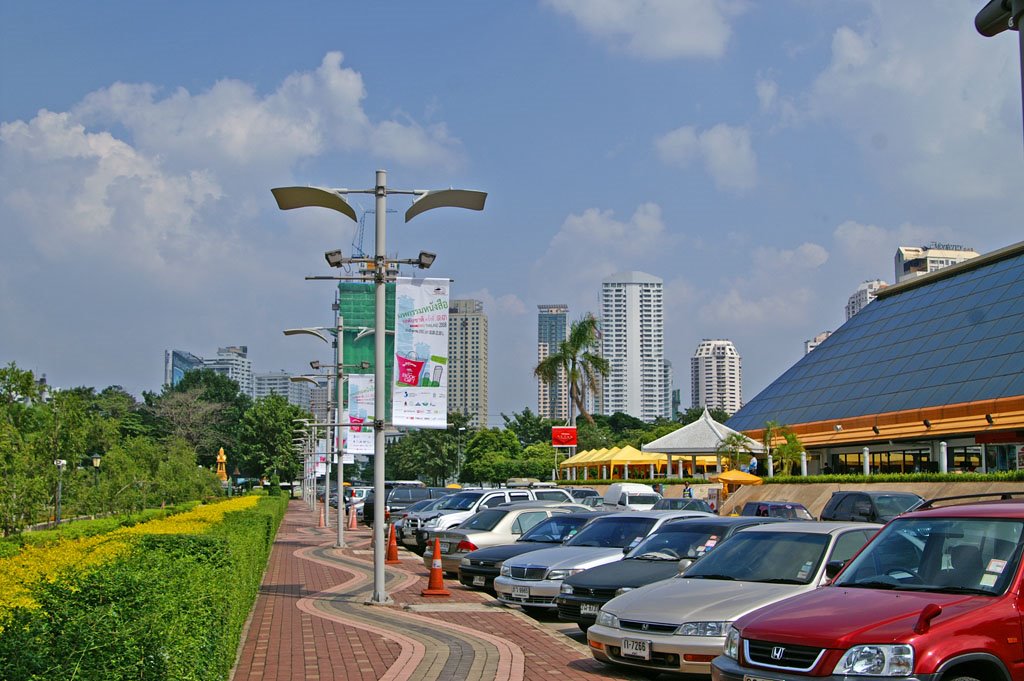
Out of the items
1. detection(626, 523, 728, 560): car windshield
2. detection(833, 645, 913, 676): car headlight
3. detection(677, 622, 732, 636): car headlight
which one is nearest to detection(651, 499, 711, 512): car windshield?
detection(626, 523, 728, 560): car windshield

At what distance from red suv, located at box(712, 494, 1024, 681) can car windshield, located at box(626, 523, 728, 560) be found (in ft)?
16.4

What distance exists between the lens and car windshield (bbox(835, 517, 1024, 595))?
7109 mm

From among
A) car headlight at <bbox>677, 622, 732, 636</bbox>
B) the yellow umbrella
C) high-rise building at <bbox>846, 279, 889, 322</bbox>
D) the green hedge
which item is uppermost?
high-rise building at <bbox>846, 279, 889, 322</bbox>

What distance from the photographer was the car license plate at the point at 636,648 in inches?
385

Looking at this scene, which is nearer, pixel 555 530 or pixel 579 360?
pixel 555 530

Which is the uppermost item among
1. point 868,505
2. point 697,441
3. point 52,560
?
point 697,441

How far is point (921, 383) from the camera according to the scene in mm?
48250

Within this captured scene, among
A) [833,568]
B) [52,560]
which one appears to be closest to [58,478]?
[52,560]

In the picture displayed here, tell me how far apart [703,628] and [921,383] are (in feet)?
139

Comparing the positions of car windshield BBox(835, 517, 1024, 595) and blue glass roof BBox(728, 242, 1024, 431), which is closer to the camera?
car windshield BBox(835, 517, 1024, 595)

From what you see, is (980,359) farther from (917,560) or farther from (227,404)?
(227,404)

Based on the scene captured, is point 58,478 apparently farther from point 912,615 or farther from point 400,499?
point 912,615

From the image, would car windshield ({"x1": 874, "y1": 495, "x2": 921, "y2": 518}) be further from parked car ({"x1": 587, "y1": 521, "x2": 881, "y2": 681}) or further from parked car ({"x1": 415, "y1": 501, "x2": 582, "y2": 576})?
parked car ({"x1": 587, "y1": 521, "x2": 881, "y2": 681})

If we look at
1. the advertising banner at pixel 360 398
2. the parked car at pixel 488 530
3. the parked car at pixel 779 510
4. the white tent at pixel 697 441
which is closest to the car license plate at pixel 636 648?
the parked car at pixel 488 530
